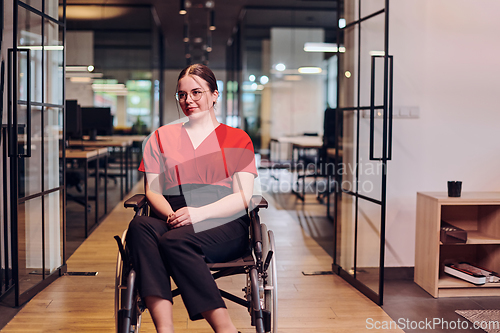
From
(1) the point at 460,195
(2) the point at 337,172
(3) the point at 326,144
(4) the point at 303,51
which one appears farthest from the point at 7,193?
(4) the point at 303,51

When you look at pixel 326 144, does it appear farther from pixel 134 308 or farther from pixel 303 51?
pixel 134 308

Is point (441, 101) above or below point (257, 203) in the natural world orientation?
above

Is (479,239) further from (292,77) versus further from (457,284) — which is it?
(292,77)

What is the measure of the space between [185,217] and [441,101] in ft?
6.49

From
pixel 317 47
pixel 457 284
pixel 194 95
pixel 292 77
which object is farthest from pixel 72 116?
pixel 317 47

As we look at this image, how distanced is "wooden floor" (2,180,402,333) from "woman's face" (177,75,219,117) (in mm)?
1078

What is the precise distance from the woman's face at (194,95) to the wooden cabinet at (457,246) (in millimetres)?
1472

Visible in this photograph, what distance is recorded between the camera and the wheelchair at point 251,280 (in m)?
1.50

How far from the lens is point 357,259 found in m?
2.83

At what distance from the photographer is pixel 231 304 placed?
2.49 metres

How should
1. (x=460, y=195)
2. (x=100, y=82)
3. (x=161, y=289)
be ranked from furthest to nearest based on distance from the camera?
(x=100, y=82)
(x=460, y=195)
(x=161, y=289)

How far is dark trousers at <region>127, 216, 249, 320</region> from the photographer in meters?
1.50

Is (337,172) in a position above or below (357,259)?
above

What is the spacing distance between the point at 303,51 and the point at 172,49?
6.34 m
